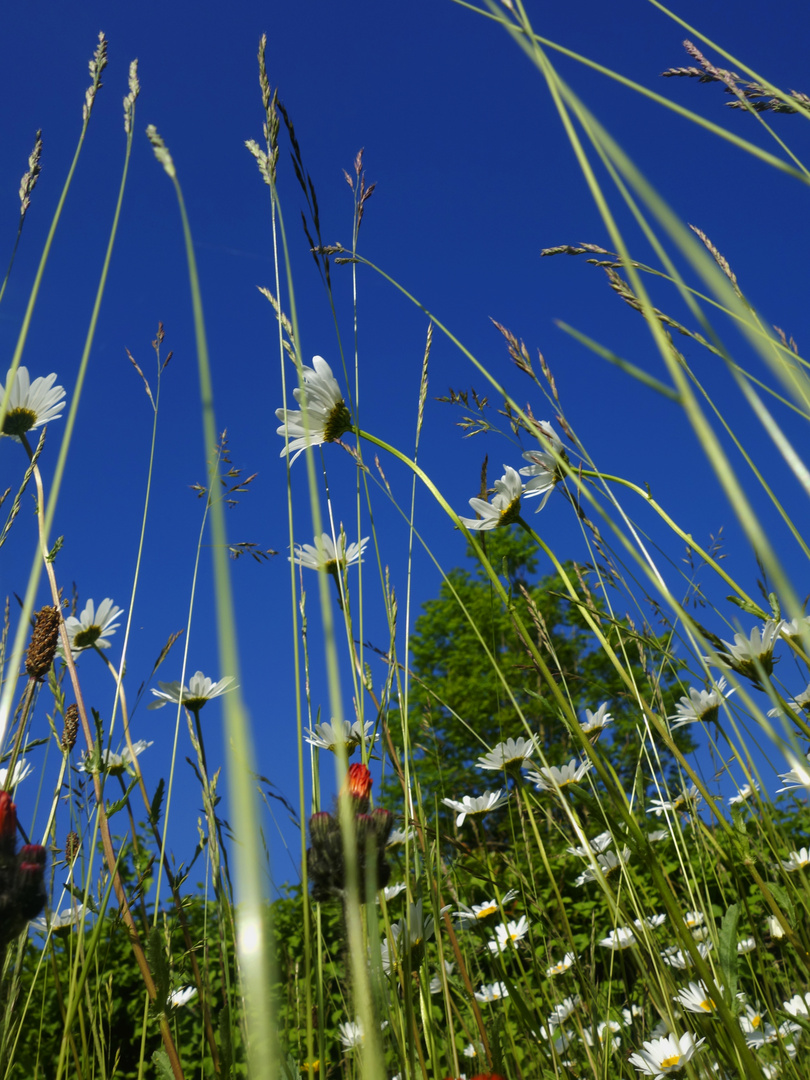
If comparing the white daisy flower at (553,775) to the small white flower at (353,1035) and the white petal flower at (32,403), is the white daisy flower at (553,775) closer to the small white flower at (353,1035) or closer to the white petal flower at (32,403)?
the small white flower at (353,1035)

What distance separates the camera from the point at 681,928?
469 mm

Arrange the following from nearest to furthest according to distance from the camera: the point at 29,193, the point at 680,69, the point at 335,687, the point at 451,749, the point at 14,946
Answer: the point at 335,687 → the point at 14,946 → the point at 29,193 → the point at 680,69 → the point at 451,749

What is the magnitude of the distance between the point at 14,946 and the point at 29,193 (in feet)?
2.68

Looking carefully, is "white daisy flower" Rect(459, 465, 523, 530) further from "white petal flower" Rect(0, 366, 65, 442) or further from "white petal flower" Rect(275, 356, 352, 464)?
"white petal flower" Rect(0, 366, 65, 442)

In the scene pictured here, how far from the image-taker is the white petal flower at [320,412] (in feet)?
2.76

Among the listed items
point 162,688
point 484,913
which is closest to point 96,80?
point 162,688

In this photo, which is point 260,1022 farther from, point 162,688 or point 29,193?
point 162,688

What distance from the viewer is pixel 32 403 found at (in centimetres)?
110

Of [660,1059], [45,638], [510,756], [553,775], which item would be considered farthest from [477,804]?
[45,638]

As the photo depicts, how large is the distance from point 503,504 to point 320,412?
0.33 meters

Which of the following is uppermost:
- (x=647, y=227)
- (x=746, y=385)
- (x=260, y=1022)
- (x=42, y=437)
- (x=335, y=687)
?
(x=42, y=437)

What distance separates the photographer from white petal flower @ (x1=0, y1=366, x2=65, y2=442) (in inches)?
41.7

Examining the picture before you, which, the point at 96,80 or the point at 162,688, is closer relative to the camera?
the point at 96,80

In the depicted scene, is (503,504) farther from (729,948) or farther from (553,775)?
(729,948)
